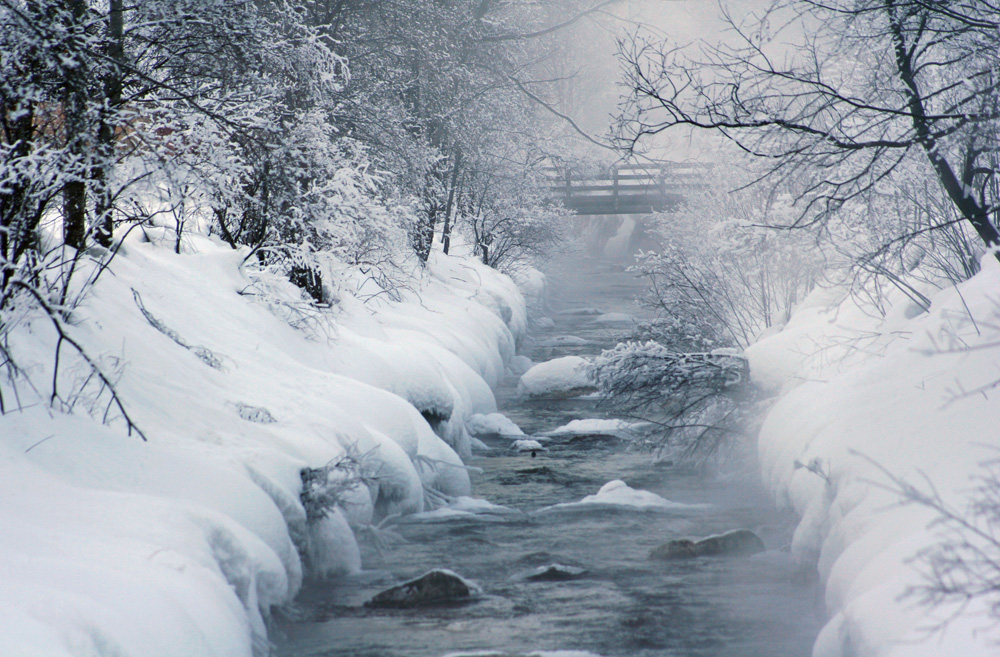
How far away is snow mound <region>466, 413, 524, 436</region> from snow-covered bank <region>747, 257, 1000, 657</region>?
13.3 ft

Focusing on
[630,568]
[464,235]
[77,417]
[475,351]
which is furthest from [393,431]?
[464,235]

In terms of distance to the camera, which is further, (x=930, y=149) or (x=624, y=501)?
(x=624, y=501)

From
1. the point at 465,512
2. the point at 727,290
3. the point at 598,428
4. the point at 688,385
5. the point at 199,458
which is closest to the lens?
the point at 199,458

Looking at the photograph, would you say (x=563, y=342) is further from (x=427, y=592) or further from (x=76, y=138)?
(x=76, y=138)

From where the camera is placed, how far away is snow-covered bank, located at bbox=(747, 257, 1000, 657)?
4.48 m

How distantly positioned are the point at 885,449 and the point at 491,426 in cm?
715

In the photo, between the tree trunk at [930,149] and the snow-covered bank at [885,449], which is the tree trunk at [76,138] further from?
the tree trunk at [930,149]

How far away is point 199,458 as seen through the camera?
5766 mm

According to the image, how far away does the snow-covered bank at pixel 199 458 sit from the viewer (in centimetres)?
379

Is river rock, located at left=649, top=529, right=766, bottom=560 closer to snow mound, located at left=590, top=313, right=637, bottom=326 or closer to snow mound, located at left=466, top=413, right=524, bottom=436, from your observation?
snow mound, located at left=466, top=413, right=524, bottom=436

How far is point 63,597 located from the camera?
11.3ft

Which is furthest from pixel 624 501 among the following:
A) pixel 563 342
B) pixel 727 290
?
pixel 563 342

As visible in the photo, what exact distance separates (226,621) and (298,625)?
1.65 meters

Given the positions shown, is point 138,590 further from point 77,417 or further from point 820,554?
point 820,554
